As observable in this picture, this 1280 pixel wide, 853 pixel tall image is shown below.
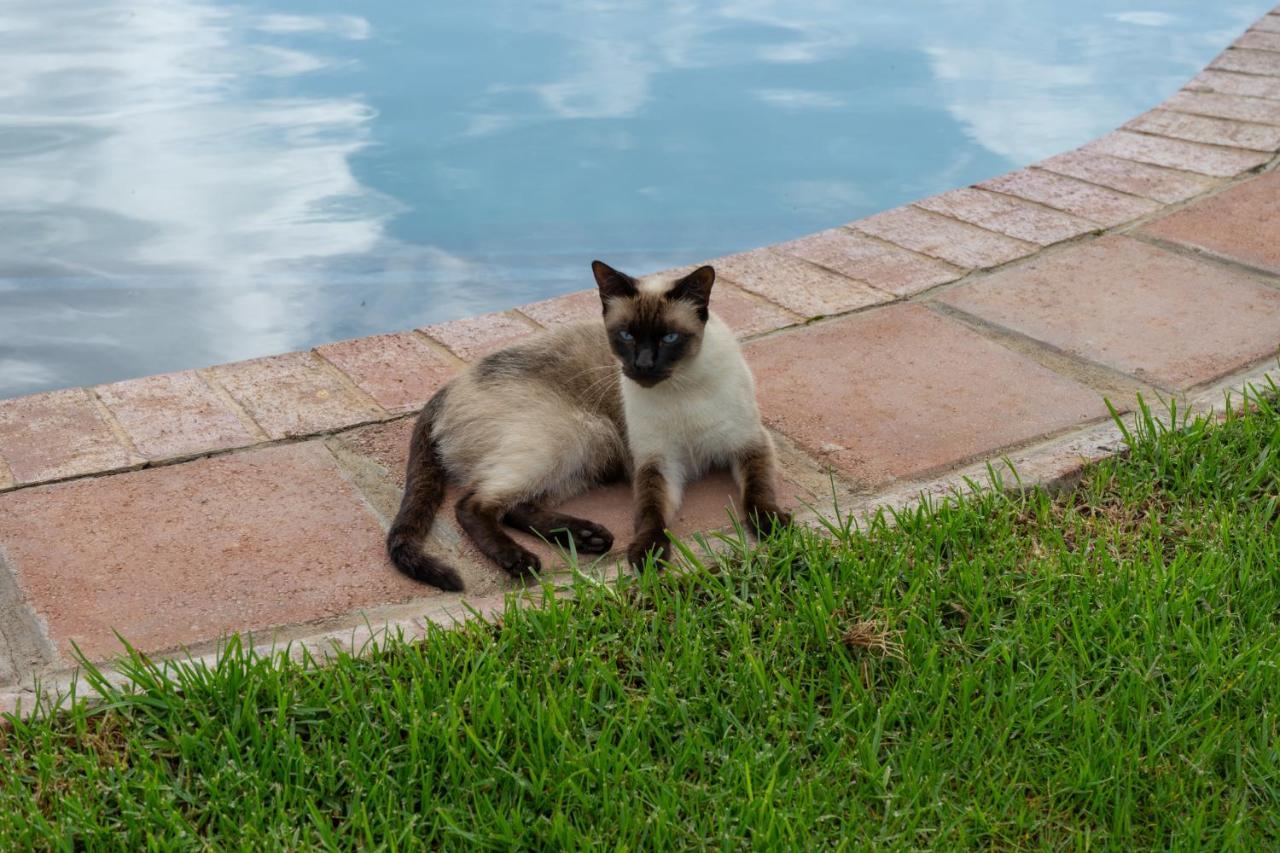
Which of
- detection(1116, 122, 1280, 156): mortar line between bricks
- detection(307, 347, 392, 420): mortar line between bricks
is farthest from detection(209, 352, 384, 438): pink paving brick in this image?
detection(1116, 122, 1280, 156): mortar line between bricks

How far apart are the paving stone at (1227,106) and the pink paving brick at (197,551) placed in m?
4.12

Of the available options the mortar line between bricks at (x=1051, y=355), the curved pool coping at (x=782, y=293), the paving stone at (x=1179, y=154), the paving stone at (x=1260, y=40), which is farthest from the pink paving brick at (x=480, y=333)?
the paving stone at (x=1260, y=40)

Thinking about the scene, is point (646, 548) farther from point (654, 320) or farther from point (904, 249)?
point (904, 249)

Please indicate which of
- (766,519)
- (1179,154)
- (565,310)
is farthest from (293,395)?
(1179,154)

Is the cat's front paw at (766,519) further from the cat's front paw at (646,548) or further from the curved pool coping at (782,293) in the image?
the curved pool coping at (782,293)

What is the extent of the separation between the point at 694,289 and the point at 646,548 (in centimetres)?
63

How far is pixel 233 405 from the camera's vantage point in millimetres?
3482

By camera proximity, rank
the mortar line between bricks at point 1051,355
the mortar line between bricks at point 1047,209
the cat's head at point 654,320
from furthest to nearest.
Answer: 1. the mortar line between bricks at point 1047,209
2. the mortar line between bricks at point 1051,355
3. the cat's head at point 654,320

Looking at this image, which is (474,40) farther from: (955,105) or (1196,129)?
(1196,129)

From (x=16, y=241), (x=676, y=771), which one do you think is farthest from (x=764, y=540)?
(x=16, y=241)

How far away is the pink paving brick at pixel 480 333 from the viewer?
3.82 m

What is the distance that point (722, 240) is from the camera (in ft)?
21.9

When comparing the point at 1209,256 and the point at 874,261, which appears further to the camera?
the point at 874,261

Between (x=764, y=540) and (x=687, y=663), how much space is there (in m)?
0.47
